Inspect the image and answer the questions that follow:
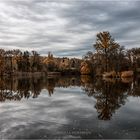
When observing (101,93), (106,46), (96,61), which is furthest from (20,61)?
(101,93)

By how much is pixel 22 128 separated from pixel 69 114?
13.8 feet

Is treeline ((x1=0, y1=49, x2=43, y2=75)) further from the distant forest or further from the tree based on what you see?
the tree

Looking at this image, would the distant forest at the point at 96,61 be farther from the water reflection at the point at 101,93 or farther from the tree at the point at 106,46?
the water reflection at the point at 101,93

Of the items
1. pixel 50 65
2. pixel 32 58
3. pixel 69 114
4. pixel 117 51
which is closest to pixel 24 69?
pixel 32 58

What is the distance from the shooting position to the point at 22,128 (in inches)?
493

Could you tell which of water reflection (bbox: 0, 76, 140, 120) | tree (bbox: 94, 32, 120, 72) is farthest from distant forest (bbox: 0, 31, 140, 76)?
water reflection (bbox: 0, 76, 140, 120)

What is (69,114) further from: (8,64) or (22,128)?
(8,64)

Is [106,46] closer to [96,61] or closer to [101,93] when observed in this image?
[96,61]

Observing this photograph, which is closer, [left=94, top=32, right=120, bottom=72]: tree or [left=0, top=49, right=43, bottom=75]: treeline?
[left=94, top=32, right=120, bottom=72]: tree

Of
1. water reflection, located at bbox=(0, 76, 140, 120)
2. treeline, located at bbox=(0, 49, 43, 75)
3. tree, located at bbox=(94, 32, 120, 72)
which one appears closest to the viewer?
water reflection, located at bbox=(0, 76, 140, 120)

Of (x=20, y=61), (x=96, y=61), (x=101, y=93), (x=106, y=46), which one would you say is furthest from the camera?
(x=20, y=61)

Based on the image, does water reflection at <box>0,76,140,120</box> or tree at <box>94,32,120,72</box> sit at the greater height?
tree at <box>94,32,120,72</box>

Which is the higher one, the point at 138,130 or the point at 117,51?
the point at 117,51

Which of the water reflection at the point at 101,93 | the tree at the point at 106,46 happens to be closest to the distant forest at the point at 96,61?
the tree at the point at 106,46
